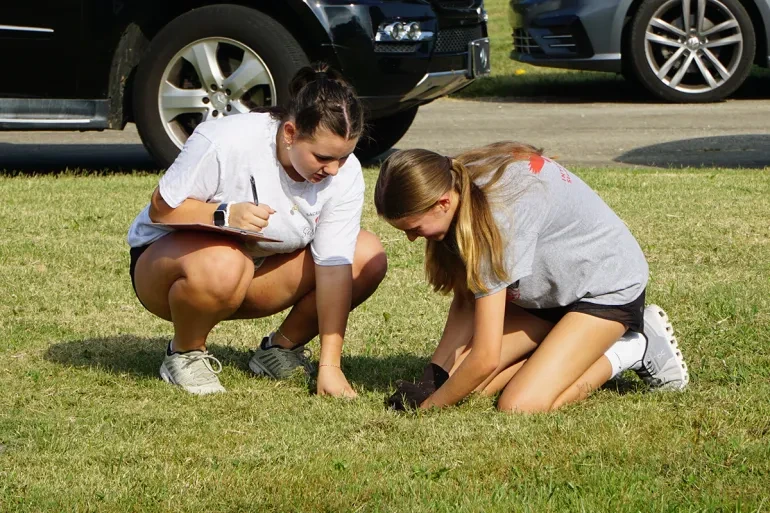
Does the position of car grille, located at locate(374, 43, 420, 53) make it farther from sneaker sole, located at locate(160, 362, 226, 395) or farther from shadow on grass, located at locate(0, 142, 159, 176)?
sneaker sole, located at locate(160, 362, 226, 395)

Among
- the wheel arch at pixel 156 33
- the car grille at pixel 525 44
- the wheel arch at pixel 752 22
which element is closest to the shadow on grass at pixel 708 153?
the wheel arch at pixel 752 22

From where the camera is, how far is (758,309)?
5000 millimetres

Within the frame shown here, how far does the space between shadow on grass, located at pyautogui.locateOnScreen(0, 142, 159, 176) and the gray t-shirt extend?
479cm

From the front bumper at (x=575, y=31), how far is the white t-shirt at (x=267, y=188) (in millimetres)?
7393

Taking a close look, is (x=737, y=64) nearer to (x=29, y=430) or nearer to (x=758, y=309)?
(x=758, y=309)

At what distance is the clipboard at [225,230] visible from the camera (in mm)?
3959

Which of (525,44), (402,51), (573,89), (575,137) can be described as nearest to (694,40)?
(525,44)

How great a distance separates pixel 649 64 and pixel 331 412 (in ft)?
26.8

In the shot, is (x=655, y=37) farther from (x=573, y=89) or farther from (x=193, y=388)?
(x=193, y=388)

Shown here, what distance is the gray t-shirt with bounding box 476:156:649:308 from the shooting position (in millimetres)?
3801

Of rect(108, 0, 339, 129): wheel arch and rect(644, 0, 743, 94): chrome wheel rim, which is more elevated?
rect(108, 0, 339, 129): wheel arch

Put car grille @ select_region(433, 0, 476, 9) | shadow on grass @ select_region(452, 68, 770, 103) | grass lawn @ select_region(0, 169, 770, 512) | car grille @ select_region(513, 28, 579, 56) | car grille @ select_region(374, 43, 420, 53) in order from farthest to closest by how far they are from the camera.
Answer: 1. shadow on grass @ select_region(452, 68, 770, 103)
2. car grille @ select_region(513, 28, 579, 56)
3. car grille @ select_region(433, 0, 476, 9)
4. car grille @ select_region(374, 43, 420, 53)
5. grass lawn @ select_region(0, 169, 770, 512)

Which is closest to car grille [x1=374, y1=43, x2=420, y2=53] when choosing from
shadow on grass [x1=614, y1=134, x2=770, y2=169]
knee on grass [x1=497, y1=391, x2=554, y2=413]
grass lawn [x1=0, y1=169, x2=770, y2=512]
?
grass lawn [x1=0, y1=169, x2=770, y2=512]

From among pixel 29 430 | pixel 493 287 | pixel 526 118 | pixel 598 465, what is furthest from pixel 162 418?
pixel 526 118
